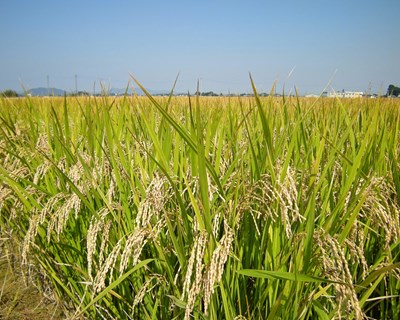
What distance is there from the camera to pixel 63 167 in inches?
69.2

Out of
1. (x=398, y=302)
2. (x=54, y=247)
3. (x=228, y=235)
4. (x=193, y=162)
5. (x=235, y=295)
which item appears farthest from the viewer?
(x=54, y=247)

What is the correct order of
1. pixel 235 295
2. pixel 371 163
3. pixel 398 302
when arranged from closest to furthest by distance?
pixel 235 295 → pixel 398 302 → pixel 371 163

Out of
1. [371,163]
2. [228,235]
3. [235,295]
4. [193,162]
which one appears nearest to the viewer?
[228,235]

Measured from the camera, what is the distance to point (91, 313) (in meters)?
1.54

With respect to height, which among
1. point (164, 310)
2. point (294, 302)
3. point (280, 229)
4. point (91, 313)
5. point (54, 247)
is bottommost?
point (91, 313)

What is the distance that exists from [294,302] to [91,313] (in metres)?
1.01

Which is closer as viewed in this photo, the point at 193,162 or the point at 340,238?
the point at 340,238

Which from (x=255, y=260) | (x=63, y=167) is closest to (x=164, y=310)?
(x=255, y=260)

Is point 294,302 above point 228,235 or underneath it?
underneath

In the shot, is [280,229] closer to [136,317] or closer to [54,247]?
[136,317]

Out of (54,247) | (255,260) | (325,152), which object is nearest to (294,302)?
(255,260)

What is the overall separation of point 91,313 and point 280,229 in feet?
3.38

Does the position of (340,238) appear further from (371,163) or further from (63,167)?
(63,167)

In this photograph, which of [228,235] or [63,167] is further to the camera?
[63,167]
